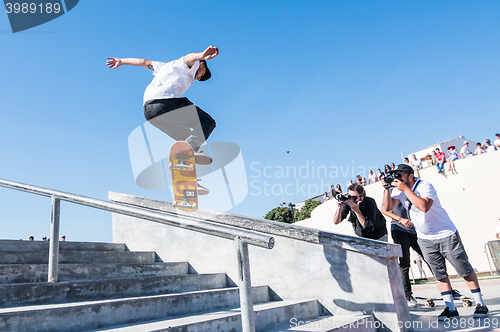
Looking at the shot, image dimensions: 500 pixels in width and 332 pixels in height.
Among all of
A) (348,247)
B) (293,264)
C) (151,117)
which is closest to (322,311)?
(293,264)

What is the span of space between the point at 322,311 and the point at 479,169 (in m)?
17.4

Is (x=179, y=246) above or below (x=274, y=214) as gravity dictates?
below

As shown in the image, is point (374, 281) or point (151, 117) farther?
point (151, 117)

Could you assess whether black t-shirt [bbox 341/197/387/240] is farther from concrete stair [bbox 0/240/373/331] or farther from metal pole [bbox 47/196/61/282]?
metal pole [bbox 47/196/61/282]

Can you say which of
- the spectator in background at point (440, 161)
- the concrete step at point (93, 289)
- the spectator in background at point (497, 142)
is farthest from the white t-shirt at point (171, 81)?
the spectator in background at point (497, 142)

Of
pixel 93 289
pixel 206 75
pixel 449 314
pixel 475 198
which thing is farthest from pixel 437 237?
pixel 475 198

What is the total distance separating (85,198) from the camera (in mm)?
3164

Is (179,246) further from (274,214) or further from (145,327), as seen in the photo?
(274,214)

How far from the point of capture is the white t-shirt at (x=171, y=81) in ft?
14.2

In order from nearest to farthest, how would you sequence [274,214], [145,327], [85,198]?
[145,327] < [85,198] < [274,214]

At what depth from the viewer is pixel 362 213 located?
4.95 metres

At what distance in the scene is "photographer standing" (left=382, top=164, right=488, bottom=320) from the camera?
378 centimetres

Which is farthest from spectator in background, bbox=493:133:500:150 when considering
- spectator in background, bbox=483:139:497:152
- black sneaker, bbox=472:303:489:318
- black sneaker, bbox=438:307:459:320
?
black sneaker, bbox=438:307:459:320

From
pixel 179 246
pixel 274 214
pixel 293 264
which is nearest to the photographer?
pixel 293 264
